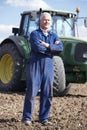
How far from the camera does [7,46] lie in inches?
490

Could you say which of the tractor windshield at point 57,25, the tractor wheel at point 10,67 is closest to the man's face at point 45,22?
the tractor windshield at point 57,25

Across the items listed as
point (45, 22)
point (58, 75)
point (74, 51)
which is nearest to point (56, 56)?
point (58, 75)

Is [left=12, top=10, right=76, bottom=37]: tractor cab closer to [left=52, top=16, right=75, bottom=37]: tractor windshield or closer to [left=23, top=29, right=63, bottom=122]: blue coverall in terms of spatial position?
[left=52, top=16, right=75, bottom=37]: tractor windshield

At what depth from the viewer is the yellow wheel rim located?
1281 cm

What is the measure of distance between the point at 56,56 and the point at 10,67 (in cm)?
224

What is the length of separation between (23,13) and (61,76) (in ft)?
8.64

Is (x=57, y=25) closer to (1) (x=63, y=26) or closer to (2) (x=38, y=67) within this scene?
(1) (x=63, y=26)

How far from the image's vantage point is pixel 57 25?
11898 millimetres

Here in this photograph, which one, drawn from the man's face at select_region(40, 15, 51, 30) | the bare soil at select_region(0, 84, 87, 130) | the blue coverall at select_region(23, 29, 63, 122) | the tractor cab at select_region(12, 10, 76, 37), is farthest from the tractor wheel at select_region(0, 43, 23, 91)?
the man's face at select_region(40, 15, 51, 30)

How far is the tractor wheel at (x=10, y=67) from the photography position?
1191 cm

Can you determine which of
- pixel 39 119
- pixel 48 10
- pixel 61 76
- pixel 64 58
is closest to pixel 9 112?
pixel 39 119

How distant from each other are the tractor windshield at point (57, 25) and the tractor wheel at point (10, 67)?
58 centimetres

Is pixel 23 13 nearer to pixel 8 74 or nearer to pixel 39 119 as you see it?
pixel 8 74

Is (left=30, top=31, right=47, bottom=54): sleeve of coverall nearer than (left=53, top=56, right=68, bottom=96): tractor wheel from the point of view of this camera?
Yes
